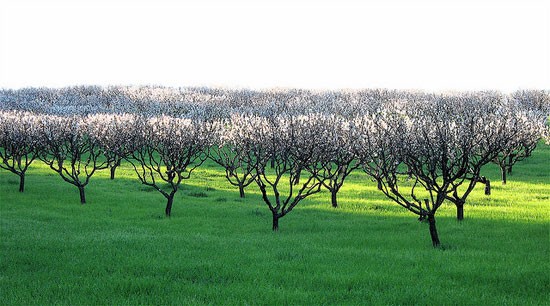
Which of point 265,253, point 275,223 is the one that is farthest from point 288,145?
point 265,253

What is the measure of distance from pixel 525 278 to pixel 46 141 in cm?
3126

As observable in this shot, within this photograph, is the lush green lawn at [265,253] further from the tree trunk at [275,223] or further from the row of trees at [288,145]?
the row of trees at [288,145]

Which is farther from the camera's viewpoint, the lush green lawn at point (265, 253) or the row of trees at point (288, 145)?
the row of trees at point (288, 145)

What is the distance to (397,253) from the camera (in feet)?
63.7

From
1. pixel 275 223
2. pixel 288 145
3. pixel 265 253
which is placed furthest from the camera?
pixel 288 145

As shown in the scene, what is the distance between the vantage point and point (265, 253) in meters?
19.2

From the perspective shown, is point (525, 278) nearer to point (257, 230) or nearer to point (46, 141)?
point (257, 230)

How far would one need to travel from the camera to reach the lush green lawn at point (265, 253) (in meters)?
14.4

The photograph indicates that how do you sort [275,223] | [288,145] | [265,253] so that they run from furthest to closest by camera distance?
[288,145]
[275,223]
[265,253]

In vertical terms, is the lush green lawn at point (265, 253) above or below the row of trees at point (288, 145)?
below

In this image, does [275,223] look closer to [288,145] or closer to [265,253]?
[288,145]

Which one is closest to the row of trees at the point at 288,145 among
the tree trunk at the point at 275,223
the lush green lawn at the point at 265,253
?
the tree trunk at the point at 275,223

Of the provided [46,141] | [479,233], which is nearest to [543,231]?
[479,233]

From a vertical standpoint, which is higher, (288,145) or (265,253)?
(288,145)
